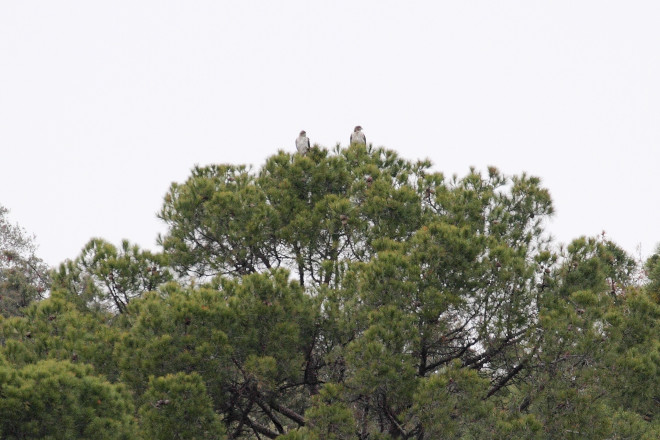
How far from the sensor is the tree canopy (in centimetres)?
783

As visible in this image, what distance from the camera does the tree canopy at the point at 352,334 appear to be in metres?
7.83

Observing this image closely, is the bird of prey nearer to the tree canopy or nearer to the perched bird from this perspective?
the perched bird

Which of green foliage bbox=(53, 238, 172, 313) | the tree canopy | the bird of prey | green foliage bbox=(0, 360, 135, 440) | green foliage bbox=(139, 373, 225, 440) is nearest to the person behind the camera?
green foliage bbox=(0, 360, 135, 440)

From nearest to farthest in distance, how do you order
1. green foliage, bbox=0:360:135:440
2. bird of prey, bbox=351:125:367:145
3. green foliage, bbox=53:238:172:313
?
green foliage, bbox=0:360:135:440
green foliage, bbox=53:238:172:313
bird of prey, bbox=351:125:367:145

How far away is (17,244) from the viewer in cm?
2253

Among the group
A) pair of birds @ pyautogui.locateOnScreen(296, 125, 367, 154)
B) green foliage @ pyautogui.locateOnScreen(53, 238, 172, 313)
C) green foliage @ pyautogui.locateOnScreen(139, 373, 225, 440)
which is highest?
pair of birds @ pyautogui.locateOnScreen(296, 125, 367, 154)

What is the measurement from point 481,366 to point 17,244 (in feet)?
56.5

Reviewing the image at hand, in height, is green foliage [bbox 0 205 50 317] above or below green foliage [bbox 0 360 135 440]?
above

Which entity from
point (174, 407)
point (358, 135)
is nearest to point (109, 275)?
point (174, 407)

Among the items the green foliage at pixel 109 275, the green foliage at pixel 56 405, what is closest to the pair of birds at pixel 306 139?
the green foliage at pixel 109 275

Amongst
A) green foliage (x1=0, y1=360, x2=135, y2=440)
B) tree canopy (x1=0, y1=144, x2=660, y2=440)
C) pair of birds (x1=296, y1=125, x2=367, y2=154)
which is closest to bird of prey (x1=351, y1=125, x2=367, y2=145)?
pair of birds (x1=296, y1=125, x2=367, y2=154)

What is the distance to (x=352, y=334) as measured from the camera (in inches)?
349

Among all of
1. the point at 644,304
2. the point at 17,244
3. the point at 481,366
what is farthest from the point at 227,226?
the point at 17,244

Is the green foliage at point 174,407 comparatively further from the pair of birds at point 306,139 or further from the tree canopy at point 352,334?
the pair of birds at point 306,139
